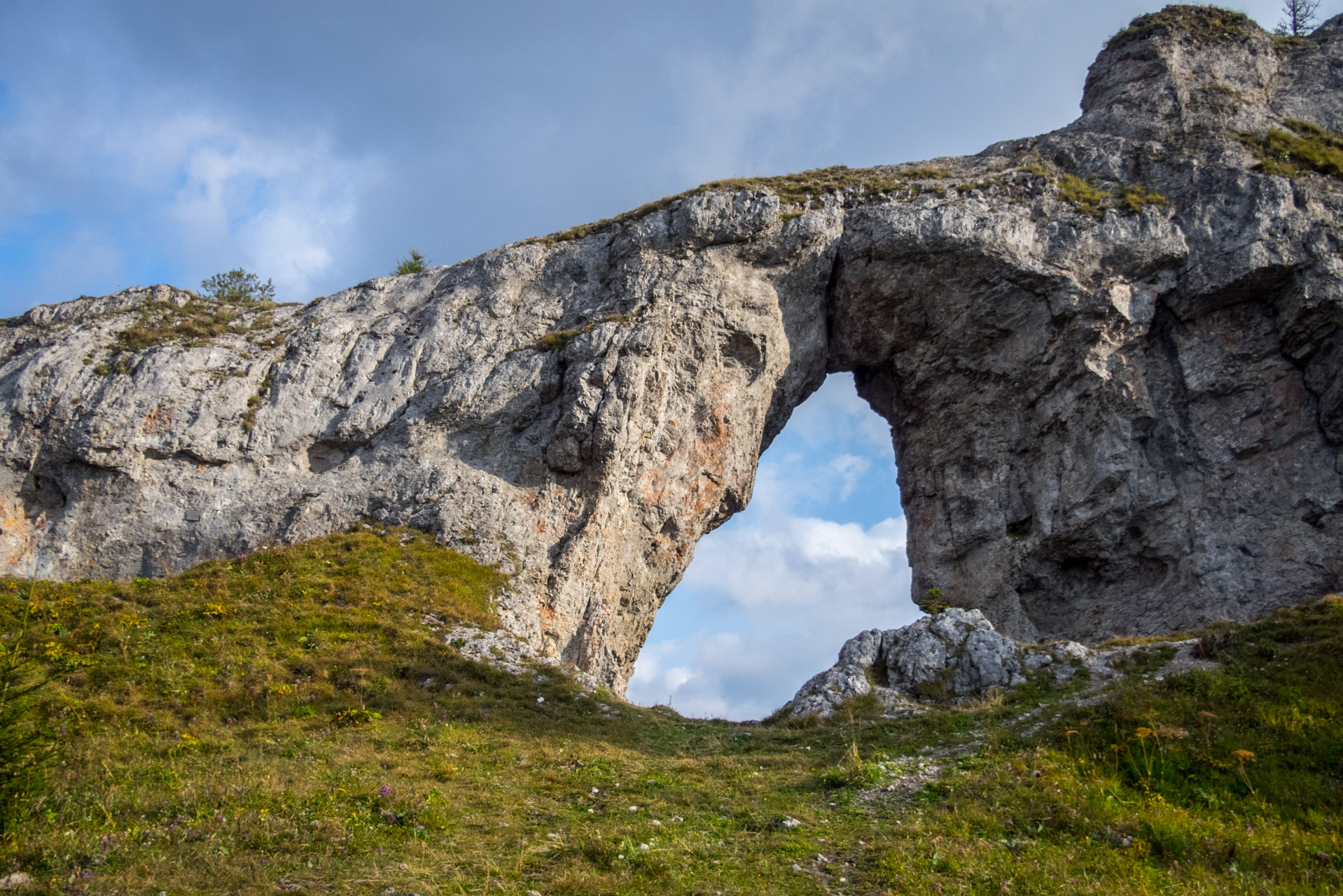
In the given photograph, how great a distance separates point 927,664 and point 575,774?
10500mm

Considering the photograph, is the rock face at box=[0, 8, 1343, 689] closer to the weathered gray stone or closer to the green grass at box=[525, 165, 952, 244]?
the green grass at box=[525, 165, 952, 244]

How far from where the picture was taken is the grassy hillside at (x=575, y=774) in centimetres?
819

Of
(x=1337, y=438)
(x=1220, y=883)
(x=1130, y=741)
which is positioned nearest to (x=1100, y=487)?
(x=1337, y=438)

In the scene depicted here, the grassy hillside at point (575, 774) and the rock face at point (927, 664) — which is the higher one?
the rock face at point (927, 664)

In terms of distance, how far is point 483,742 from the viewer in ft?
47.3

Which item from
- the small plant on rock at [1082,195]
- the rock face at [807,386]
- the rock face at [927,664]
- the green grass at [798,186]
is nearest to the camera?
the rock face at [927,664]

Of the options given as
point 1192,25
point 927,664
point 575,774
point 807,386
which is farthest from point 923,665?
point 1192,25

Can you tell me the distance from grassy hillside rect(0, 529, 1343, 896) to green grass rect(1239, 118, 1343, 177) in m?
19.1

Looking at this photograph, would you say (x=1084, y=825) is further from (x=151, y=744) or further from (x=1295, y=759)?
(x=151, y=744)

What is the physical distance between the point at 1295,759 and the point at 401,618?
18.0 meters

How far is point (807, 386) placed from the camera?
32125 mm

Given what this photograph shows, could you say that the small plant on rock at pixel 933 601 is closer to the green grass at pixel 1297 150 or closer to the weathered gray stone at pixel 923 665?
the weathered gray stone at pixel 923 665

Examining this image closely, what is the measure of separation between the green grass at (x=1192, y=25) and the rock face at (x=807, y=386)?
3.30 ft

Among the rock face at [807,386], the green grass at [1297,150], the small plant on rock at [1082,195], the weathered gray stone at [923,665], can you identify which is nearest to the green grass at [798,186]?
the rock face at [807,386]
